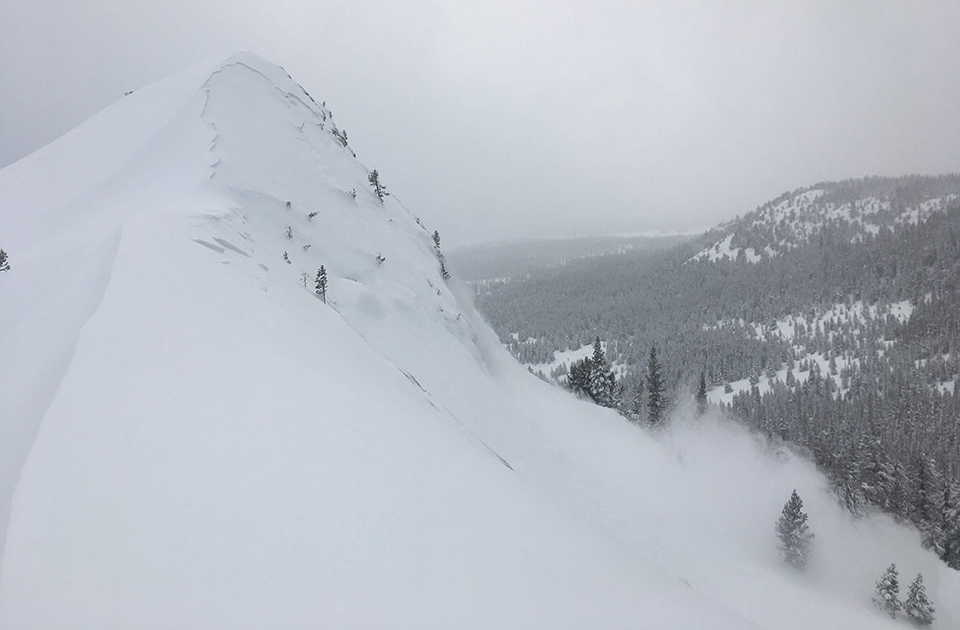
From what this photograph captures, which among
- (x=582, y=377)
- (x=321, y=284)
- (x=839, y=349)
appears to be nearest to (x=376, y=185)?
(x=321, y=284)

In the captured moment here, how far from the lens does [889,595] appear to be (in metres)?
33.0

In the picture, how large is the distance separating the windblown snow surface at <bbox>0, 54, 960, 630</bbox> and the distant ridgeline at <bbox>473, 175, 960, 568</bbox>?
39645mm

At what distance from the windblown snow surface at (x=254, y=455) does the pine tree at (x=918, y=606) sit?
1113 inches

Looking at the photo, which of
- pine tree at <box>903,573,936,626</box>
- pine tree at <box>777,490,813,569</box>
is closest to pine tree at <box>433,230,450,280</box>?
pine tree at <box>777,490,813,569</box>

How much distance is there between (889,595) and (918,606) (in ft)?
6.52

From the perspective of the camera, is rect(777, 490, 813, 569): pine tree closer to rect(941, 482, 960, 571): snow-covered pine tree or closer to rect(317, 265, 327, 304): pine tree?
rect(941, 482, 960, 571): snow-covered pine tree

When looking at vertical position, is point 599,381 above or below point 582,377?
below

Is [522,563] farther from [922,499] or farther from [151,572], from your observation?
[922,499]

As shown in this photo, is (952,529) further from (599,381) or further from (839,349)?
(839,349)

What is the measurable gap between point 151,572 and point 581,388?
34.9m

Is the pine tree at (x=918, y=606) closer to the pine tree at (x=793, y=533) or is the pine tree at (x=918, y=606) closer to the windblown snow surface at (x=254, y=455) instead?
the pine tree at (x=793, y=533)

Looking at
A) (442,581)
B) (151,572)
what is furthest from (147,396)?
(442,581)

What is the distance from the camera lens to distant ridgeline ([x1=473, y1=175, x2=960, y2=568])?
54.0 metres

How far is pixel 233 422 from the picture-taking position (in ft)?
14.9
